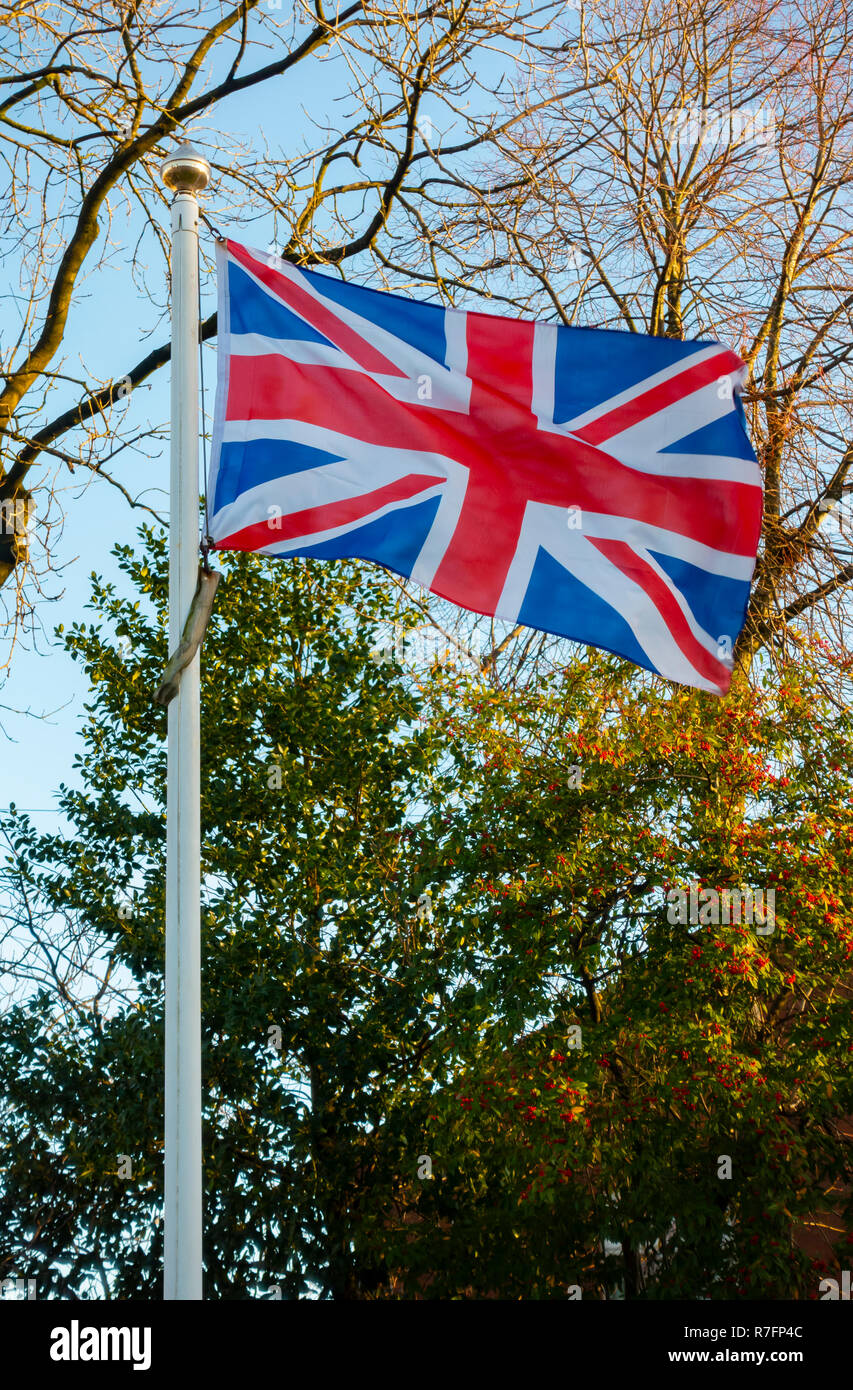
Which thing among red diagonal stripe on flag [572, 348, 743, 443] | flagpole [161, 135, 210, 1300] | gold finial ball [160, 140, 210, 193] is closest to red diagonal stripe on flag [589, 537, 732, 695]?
red diagonal stripe on flag [572, 348, 743, 443]

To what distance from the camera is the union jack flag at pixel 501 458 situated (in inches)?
197

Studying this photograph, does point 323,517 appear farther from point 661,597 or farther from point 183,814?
point 661,597

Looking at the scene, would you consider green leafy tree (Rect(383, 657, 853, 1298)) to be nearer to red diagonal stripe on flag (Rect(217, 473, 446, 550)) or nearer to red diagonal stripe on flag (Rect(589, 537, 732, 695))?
red diagonal stripe on flag (Rect(589, 537, 732, 695))

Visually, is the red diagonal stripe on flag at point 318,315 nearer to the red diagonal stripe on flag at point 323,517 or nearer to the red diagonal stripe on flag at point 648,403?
the red diagonal stripe on flag at point 323,517

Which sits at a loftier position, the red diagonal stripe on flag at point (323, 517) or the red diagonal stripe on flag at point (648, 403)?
the red diagonal stripe on flag at point (648, 403)

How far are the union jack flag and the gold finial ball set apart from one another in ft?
1.14

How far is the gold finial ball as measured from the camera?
185 inches

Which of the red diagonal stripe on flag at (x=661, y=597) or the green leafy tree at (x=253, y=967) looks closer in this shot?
the red diagonal stripe on flag at (x=661, y=597)

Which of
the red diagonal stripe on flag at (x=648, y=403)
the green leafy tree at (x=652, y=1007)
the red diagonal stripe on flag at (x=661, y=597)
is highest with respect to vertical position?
the red diagonal stripe on flag at (x=648, y=403)

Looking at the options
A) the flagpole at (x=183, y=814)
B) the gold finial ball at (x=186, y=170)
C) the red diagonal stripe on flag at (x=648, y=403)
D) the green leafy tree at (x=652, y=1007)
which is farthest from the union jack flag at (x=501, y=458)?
the green leafy tree at (x=652, y=1007)

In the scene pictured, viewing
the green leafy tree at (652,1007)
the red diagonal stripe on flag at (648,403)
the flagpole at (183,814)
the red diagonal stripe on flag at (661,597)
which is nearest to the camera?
the flagpole at (183,814)

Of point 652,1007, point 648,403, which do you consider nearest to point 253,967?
point 652,1007

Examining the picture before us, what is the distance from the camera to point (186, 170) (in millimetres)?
4711

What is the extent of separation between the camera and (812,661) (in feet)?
31.7
